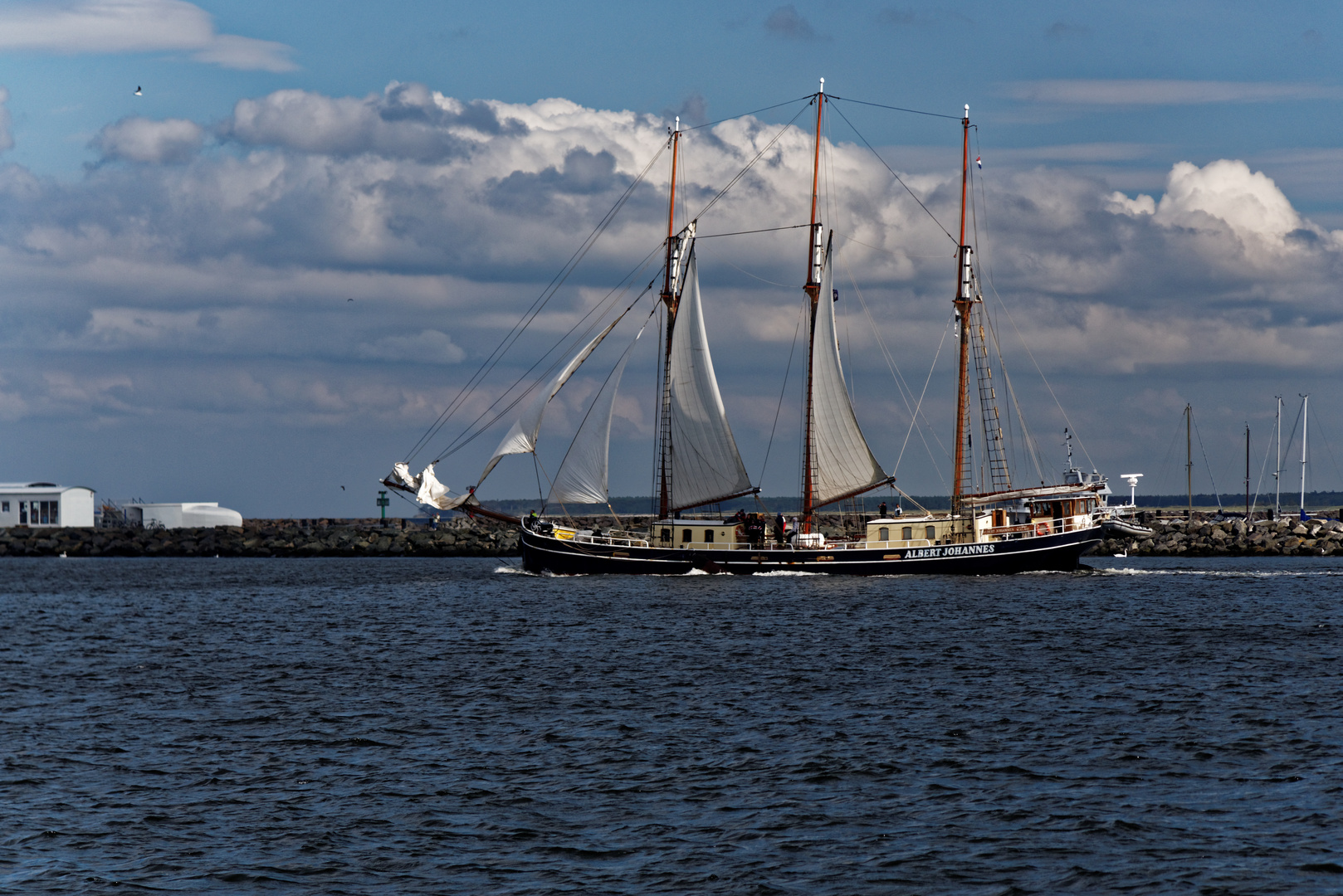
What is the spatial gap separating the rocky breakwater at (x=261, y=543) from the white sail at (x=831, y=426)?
157ft

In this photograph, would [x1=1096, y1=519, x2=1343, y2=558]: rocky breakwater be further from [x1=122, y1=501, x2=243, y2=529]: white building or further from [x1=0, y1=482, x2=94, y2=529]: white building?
[x1=0, y1=482, x2=94, y2=529]: white building

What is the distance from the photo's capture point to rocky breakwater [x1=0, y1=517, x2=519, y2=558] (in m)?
122

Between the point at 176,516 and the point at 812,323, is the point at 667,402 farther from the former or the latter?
the point at 176,516

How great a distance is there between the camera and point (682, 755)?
2736cm

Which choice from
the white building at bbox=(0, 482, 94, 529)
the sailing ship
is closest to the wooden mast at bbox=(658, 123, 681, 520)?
the sailing ship

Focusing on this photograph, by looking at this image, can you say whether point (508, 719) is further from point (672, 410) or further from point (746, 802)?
point (672, 410)

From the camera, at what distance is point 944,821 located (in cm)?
2217

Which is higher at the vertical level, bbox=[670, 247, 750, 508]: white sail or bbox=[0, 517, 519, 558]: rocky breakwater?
bbox=[670, 247, 750, 508]: white sail

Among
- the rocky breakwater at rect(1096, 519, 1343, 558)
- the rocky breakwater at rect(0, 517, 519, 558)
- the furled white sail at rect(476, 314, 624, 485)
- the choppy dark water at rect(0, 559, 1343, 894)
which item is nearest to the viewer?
the choppy dark water at rect(0, 559, 1343, 894)

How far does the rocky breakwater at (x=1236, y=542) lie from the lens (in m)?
111

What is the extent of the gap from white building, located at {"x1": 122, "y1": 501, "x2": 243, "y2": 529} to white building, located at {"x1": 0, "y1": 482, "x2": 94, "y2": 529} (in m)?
5.87

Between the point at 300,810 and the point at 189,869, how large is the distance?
3360mm

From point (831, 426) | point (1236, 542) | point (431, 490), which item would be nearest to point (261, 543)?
point (431, 490)

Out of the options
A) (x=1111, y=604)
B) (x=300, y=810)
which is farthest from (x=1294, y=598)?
(x=300, y=810)
